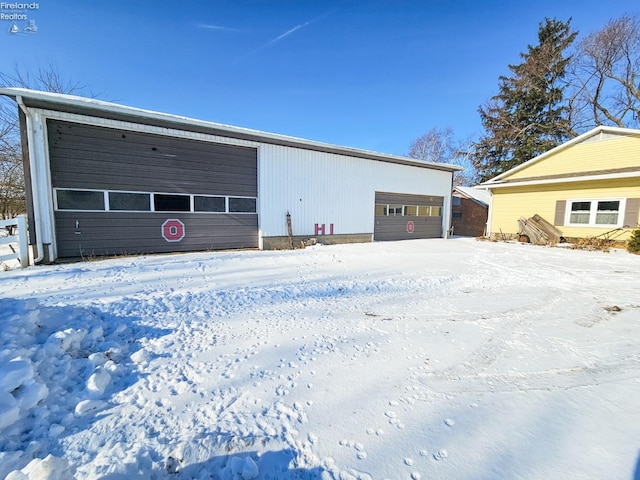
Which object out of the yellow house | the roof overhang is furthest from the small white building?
the yellow house

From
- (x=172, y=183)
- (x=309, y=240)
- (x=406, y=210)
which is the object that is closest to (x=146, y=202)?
(x=172, y=183)

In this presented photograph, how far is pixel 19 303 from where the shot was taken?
278 centimetres

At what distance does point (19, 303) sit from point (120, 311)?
91cm

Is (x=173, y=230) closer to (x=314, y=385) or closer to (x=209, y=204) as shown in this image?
(x=209, y=204)

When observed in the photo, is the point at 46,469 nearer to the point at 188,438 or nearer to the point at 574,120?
the point at 188,438

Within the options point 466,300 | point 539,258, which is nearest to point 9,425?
point 466,300

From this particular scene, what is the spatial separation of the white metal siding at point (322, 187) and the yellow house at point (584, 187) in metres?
5.73

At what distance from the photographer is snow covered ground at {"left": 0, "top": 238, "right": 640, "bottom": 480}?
5.07 feet

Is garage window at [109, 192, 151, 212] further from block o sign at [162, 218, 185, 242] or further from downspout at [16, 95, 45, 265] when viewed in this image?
downspout at [16, 95, 45, 265]

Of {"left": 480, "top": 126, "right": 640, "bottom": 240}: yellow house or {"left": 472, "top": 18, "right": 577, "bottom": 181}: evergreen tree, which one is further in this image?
{"left": 472, "top": 18, "right": 577, "bottom": 181}: evergreen tree

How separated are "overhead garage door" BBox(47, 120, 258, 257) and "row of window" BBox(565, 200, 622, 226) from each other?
14239mm

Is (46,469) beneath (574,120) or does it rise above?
beneath

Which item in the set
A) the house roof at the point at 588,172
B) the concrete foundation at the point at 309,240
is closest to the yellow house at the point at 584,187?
the house roof at the point at 588,172

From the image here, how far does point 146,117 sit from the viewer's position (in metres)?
7.46
